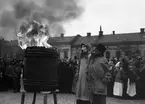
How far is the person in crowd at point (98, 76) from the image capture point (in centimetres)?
579

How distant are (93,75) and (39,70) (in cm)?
124

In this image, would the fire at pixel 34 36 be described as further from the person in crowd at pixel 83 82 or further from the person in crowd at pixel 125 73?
the person in crowd at pixel 125 73

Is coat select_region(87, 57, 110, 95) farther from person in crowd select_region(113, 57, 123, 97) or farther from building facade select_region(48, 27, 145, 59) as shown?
building facade select_region(48, 27, 145, 59)

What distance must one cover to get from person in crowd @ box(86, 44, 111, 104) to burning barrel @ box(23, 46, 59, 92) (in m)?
0.89

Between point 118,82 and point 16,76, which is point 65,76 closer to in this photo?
point 16,76

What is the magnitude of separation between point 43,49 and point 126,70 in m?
5.71

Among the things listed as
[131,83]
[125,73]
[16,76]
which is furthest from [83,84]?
[16,76]

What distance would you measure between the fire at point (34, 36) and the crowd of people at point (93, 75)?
1149 millimetres

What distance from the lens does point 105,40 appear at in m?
54.1

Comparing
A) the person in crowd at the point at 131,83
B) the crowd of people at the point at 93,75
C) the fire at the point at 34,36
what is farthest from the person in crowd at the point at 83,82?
the person in crowd at the point at 131,83

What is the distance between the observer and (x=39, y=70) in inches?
231

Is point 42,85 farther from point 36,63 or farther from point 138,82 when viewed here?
point 138,82

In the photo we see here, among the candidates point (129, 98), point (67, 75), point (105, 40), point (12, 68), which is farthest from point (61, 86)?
point (105, 40)

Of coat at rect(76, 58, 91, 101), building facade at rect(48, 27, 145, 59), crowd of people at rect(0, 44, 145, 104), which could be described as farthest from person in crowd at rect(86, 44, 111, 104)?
building facade at rect(48, 27, 145, 59)
